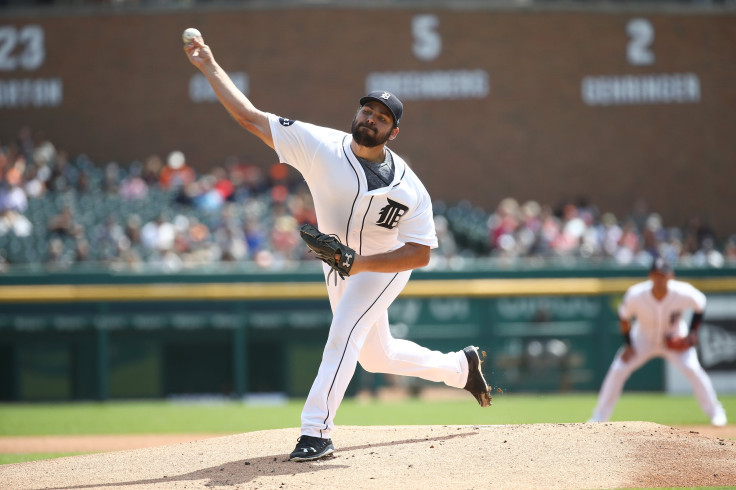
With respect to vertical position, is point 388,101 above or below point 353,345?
above

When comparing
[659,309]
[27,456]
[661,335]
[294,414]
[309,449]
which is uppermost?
[659,309]

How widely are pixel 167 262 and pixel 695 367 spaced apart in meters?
7.25

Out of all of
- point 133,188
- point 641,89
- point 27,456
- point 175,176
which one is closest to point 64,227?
point 133,188

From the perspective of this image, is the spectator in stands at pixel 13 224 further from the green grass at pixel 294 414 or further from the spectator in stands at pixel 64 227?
the green grass at pixel 294 414

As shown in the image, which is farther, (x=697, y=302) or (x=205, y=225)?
(x=205, y=225)

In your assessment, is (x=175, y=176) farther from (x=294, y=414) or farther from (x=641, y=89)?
(x=641, y=89)

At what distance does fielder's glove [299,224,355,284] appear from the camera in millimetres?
4945

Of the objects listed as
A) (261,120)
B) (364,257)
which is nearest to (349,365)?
(364,257)

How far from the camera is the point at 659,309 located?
912 centimetres

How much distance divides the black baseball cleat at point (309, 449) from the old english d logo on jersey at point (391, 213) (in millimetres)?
1241

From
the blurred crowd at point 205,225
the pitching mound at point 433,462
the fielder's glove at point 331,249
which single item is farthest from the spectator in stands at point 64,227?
the fielder's glove at point 331,249

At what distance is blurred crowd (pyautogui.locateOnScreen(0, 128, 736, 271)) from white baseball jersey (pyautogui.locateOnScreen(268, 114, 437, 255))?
307 inches

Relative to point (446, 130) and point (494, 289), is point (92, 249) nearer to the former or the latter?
point (494, 289)

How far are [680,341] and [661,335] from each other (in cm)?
18
